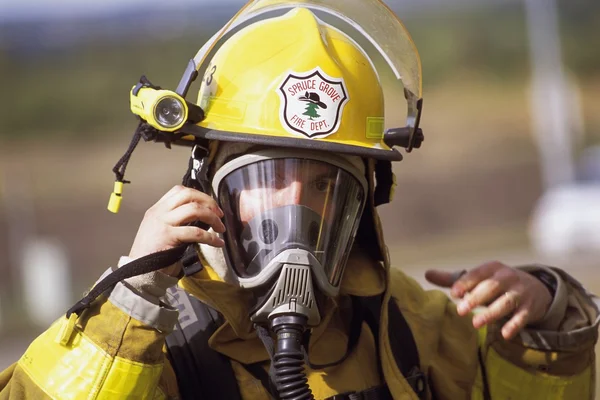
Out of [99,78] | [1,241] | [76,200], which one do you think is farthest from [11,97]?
[1,241]

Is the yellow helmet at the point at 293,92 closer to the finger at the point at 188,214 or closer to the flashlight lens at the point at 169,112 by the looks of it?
the flashlight lens at the point at 169,112

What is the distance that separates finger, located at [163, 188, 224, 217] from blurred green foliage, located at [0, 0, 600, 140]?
43.6 m

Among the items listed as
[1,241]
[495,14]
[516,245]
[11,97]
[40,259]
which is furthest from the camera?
[495,14]

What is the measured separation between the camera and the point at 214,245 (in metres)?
2.70

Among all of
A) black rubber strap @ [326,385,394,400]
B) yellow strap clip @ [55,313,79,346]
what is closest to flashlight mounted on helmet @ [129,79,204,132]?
yellow strap clip @ [55,313,79,346]

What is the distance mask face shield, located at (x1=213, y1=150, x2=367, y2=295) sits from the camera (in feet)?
9.20

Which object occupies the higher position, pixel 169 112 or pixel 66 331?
pixel 169 112

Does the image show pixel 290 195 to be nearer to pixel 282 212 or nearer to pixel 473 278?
pixel 282 212

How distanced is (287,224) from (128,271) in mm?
467

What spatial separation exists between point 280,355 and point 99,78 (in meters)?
52.3

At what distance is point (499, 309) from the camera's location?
303 cm

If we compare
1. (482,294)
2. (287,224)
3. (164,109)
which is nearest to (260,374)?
(287,224)

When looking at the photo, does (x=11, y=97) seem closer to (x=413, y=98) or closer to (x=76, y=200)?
(x=76, y=200)

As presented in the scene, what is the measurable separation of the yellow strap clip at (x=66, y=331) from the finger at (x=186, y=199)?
38cm
